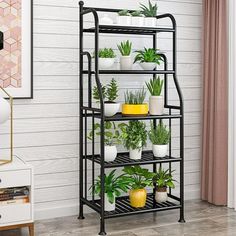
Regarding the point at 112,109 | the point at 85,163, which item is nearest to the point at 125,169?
the point at 85,163

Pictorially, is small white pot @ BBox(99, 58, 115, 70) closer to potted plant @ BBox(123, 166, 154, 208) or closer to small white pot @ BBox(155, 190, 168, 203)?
potted plant @ BBox(123, 166, 154, 208)

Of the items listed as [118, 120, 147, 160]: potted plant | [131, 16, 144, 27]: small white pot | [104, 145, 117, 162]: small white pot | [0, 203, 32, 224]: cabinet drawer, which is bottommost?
[0, 203, 32, 224]: cabinet drawer

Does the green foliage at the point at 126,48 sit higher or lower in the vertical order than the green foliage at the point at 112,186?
higher

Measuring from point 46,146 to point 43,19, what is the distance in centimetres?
100

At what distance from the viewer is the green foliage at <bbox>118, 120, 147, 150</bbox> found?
3.88 m

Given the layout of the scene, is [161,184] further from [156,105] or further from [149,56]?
[149,56]

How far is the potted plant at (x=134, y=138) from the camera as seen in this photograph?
3.88m

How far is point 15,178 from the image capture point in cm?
343

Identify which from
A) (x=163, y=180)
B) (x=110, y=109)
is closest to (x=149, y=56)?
(x=110, y=109)

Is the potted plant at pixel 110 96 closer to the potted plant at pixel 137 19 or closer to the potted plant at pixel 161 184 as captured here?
the potted plant at pixel 137 19

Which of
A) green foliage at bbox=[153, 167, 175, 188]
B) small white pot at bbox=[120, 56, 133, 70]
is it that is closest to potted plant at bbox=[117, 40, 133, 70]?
small white pot at bbox=[120, 56, 133, 70]

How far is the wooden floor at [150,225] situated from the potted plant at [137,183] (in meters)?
0.17

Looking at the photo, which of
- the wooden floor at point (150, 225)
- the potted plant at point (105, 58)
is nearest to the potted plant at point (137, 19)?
the potted plant at point (105, 58)

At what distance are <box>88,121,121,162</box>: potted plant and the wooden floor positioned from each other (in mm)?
533
